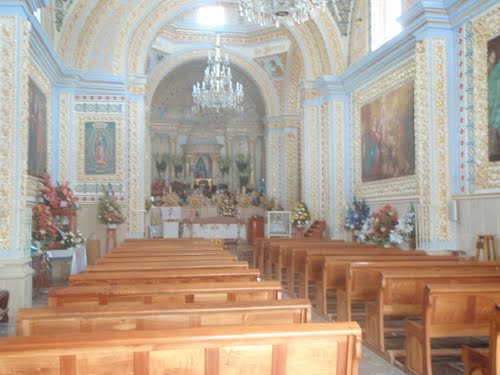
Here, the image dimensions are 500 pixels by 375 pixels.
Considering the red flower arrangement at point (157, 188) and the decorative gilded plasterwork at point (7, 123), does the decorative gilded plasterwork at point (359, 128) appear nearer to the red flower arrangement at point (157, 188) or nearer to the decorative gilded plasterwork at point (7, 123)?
the decorative gilded plasterwork at point (7, 123)

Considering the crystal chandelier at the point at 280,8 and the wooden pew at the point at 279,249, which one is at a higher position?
the crystal chandelier at the point at 280,8

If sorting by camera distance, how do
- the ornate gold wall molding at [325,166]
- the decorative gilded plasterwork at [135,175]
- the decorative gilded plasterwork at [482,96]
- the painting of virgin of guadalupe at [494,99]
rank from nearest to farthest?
the painting of virgin of guadalupe at [494,99]
the decorative gilded plasterwork at [482,96]
the decorative gilded plasterwork at [135,175]
the ornate gold wall molding at [325,166]

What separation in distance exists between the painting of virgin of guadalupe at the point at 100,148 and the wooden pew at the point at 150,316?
9719mm

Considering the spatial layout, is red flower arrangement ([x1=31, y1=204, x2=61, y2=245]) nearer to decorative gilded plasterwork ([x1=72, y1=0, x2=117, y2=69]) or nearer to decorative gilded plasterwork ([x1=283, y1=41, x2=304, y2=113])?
decorative gilded plasterwork ([x1=72, y1=0, x2=117, y2=69])

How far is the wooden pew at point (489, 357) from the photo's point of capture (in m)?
2.67

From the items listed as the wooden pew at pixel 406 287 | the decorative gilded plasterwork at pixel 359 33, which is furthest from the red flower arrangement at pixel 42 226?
the decorative gilded plasterwork at pixel 359 33

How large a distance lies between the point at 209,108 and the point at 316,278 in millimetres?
10540

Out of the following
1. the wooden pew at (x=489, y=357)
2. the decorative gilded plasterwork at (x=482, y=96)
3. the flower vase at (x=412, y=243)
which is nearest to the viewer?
the wooden pew at (x=489, y=357)

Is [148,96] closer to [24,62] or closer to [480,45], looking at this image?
[24,62]

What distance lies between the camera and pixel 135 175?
1242cm

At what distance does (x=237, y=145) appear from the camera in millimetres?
23297

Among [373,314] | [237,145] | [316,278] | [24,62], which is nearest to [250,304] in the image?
[373,314]

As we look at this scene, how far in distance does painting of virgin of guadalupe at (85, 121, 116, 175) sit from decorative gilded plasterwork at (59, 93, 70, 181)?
20.4 inches

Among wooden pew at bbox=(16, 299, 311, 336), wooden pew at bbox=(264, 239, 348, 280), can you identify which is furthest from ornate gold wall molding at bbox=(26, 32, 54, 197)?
wooden pew at bbox=(16, 299, 311, 336)
